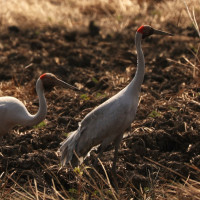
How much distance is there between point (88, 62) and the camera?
10.5 metres

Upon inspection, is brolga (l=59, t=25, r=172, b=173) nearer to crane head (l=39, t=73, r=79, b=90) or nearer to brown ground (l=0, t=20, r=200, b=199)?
brown ground (l=0, t=20, r=200, b=199)

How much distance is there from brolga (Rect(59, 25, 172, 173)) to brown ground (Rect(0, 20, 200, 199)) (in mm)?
269

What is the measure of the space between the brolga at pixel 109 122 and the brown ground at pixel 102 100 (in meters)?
0.27

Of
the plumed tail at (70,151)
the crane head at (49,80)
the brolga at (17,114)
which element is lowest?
the plumed tail at (70,151)

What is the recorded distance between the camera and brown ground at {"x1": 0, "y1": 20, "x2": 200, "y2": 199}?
21.3 ft

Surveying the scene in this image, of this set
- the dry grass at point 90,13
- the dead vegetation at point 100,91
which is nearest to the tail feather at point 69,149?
the dead vegetation at point 100,91

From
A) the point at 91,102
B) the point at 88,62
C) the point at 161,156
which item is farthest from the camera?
the point at 88,62

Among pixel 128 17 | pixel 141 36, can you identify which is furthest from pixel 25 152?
pixel 128 17

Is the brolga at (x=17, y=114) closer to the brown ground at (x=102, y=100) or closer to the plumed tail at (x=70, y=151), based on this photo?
the brown ground at (x=102, y=100)

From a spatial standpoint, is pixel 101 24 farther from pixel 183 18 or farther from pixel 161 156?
pixel 161 156

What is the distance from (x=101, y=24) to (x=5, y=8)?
2.62 metres

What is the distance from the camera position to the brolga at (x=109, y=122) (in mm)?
6336

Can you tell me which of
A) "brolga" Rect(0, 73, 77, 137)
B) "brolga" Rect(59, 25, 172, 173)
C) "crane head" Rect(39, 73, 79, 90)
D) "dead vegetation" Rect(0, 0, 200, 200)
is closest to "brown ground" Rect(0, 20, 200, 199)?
"dead vegetation" Rect(0, 0, 200, 200)

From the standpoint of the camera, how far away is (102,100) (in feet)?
27.6
